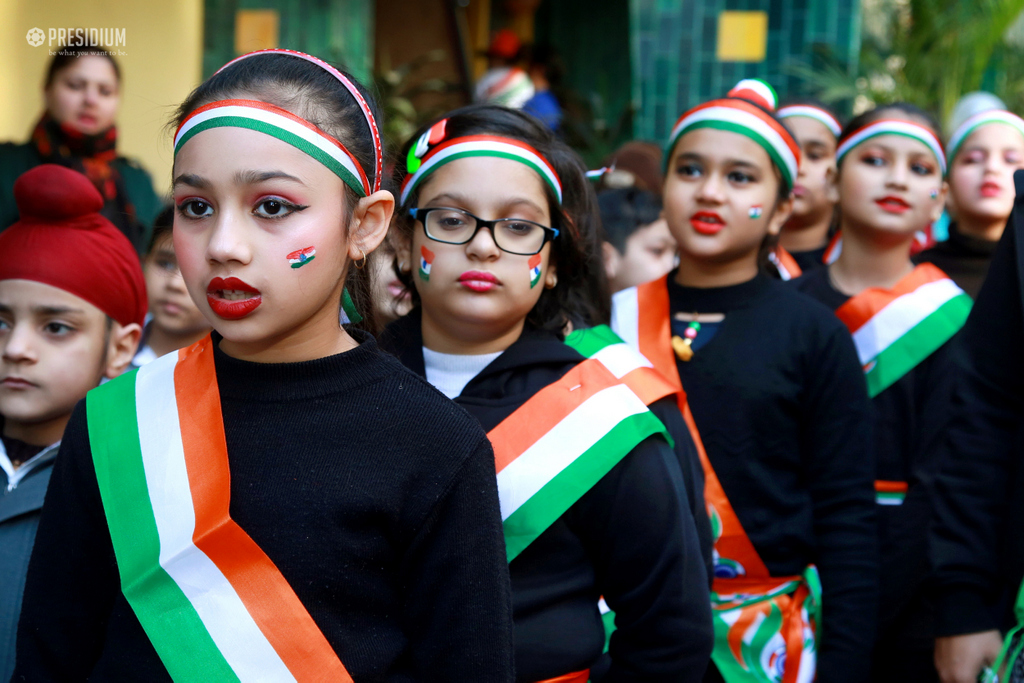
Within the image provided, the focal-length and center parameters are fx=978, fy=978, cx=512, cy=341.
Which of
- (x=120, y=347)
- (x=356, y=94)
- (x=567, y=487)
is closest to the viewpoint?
(x=356, y=94)

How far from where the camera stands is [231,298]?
150 centimetres

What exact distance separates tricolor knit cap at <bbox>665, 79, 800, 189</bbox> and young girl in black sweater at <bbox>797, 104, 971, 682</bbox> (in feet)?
1.85

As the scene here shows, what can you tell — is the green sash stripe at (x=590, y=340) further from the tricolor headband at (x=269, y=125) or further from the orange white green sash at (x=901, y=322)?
the orange white green sash at (x=901, y=322)

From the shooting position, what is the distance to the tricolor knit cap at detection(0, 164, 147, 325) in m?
2.33

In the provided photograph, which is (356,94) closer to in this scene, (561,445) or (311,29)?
(561,445)

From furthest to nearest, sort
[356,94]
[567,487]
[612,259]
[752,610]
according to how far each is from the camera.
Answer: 1. [612,259]
2. [752,610]
3. [567,487]
4. [356,94]

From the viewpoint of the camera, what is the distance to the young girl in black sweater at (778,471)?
102 inches

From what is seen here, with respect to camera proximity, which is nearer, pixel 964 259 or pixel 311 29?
pixel 964 259

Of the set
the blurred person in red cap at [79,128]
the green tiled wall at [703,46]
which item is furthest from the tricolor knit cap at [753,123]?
the green tiled wall at [703,46]

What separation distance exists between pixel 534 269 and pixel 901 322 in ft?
5.29

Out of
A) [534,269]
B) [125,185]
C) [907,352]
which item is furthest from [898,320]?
[125,185]

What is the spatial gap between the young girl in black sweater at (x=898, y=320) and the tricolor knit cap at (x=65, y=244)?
2.11 meters

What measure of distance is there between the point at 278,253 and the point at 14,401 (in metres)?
1.14

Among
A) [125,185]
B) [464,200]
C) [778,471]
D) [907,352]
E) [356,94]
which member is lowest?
[778,471]
